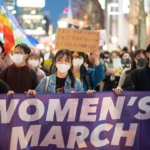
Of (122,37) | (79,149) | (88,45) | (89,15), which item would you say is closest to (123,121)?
(79,149)

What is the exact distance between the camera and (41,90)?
561 centimetres

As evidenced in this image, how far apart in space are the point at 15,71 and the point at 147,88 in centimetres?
180

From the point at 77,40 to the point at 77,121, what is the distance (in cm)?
157

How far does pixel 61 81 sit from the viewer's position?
5676mm

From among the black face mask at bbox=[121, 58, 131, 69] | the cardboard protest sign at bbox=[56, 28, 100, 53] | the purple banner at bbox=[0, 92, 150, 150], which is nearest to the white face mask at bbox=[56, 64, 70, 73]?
the purple banner at bbox=[0, 92, 150, 150]

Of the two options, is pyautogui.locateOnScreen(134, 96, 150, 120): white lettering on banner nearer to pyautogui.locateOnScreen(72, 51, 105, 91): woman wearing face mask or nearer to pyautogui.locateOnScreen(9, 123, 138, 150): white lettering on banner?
pyautogui.locateOnScreen(9, 123, 138, 150): white lettering on banner

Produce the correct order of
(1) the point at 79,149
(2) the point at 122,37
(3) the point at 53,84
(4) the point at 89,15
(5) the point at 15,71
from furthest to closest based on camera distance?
(4) the point at 89,15
(2) the point at 122,37
(5) the point at 15,71
(3) the point at 53,84
(1) the point at 79,149

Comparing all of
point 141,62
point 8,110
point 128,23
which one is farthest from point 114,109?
point 128,23

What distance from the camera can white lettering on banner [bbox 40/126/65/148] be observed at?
5.23m

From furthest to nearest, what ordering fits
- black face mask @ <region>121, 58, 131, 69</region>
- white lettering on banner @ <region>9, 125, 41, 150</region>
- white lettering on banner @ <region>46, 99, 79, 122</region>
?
1. black face mask @ <region>121, 58, 131, 69</region>
2. white lettering on banner @ <region>46, 99, 79, 122</region>
3. white lettering on banner @ <region>9, 125, 41, 150</region>

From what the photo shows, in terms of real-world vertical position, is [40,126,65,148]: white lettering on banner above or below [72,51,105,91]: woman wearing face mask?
below

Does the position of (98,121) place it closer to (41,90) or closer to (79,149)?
(79,149)

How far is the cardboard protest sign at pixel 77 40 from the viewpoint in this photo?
6.39m

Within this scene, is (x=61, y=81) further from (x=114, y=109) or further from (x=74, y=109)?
(x=114, y=109)
